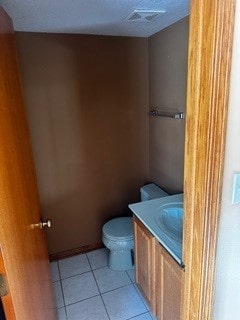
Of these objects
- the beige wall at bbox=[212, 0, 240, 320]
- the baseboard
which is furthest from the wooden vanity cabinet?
the baseboard

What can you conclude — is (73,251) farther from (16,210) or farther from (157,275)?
(16,210)

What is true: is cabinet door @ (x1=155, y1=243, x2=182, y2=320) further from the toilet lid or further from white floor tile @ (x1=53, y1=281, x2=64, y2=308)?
white floor tile @ (x1=53, y1=281, x2=64, y2=308)

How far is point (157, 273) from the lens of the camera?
1.58m

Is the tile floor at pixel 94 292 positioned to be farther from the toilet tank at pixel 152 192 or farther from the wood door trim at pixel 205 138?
the wood door trim at pixel 205 138

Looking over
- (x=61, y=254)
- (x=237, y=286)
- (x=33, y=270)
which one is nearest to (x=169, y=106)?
(x=237, y=286)

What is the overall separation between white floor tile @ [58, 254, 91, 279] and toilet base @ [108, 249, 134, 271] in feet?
0.87

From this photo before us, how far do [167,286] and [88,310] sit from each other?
82 cm

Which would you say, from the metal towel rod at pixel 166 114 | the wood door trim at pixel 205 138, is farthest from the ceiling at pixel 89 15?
the wood door trim at pixel 205 138

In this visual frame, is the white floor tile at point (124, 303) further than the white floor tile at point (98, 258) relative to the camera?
No

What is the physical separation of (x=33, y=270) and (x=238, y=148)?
1.08 m

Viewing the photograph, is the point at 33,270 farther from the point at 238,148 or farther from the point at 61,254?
the point at 61,254

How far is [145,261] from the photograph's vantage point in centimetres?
173

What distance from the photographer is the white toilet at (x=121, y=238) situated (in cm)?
216

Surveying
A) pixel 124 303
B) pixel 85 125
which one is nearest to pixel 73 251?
pixel 124 303
